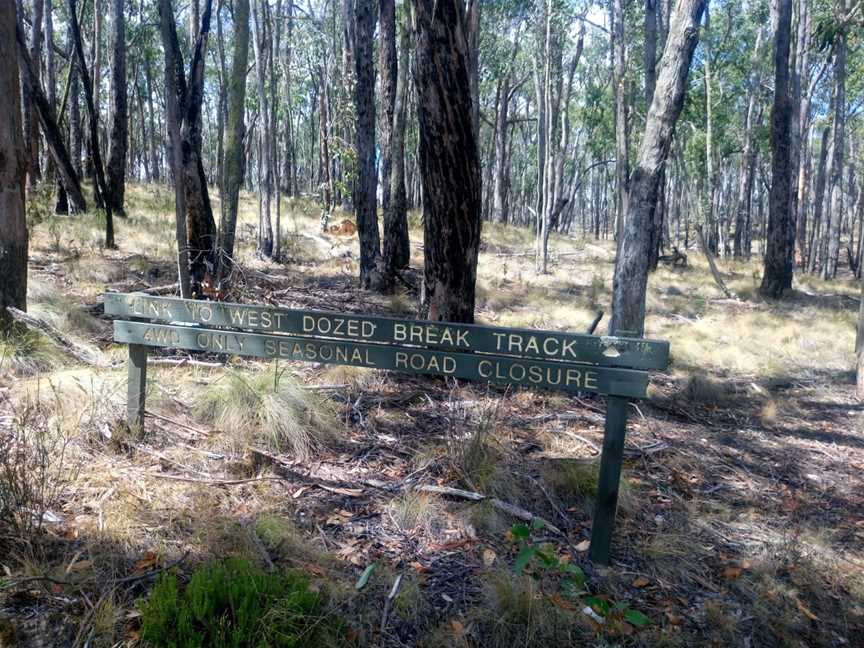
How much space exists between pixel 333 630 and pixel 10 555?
60.7 inches

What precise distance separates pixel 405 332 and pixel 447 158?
2471 millimetres

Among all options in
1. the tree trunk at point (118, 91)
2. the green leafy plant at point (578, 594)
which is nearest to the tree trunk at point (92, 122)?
the tree trunk at point (118, 91)

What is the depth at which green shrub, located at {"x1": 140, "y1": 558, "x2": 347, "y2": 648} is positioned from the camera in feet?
8.90

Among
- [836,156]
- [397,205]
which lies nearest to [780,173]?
[397,205]

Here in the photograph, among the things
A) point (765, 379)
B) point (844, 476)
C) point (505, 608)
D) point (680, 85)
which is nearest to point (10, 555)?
point (505, 608)

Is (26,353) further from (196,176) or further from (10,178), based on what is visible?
(196,176)

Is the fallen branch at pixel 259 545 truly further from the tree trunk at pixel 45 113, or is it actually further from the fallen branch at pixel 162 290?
the tree trunk at pixel 45 113

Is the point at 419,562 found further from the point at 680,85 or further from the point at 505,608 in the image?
the point at 680,85

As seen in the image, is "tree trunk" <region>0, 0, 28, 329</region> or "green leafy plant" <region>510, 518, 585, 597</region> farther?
"tree trunk" <region>0, 0, 28, 329</region>

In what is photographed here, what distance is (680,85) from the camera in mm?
7074

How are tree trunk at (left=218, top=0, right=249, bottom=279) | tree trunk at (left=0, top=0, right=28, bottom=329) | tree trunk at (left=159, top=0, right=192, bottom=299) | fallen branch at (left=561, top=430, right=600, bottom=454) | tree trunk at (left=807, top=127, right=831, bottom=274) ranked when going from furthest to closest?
tree trunk at (left=807, top=127, right=831, bottom=274), tree trunk at (left=218, top=0, right=249, bottom=279), tree trunk at (left=159, top=0, right=192, bottom=299), tree trunk at (left=0, top=0, right=28, bottom=329), fallen branch at (left=561, top=430, right=600, bottom=454)

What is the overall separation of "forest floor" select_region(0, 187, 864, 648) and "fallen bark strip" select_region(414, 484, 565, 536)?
47 millimetres

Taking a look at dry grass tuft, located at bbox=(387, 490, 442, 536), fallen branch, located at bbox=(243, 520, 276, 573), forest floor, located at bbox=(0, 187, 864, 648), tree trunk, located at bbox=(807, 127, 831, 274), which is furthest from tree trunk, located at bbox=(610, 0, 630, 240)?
tree trunk, located at bbox=(807, 127, 831, 274)

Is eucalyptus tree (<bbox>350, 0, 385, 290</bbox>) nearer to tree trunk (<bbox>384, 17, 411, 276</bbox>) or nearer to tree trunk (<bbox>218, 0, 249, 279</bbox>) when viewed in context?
tree trunk (<bbox>384, 17, 411, 276</bbox>)
